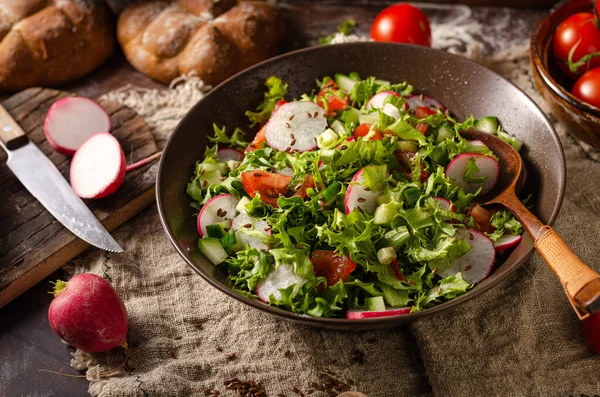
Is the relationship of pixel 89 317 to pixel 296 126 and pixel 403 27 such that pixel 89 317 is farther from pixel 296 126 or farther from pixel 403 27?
pixel 403 27

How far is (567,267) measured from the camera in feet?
6.48

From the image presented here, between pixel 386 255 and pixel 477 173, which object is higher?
pixel 386 255

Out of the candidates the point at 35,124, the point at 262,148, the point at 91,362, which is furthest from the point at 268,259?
the point at 35,124

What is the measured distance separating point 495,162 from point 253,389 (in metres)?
1.39

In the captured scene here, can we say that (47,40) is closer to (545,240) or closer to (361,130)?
(361,130)

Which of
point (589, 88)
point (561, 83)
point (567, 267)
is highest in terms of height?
point (567, 267)

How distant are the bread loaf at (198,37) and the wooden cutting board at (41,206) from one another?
1.47 feet

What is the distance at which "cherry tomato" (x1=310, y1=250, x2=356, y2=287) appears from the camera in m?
2.28

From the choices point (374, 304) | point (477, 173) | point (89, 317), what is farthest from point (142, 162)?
point (477, 173)

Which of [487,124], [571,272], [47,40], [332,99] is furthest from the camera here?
[47,40]

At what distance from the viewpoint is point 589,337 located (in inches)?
93.7

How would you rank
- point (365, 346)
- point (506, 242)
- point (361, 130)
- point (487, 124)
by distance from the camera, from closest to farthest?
point (506, 242) < point (365, 346) < point (361, 130) < point (487, 124)

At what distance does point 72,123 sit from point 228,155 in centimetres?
99

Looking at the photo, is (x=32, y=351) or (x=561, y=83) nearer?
(x=32, y=351)
